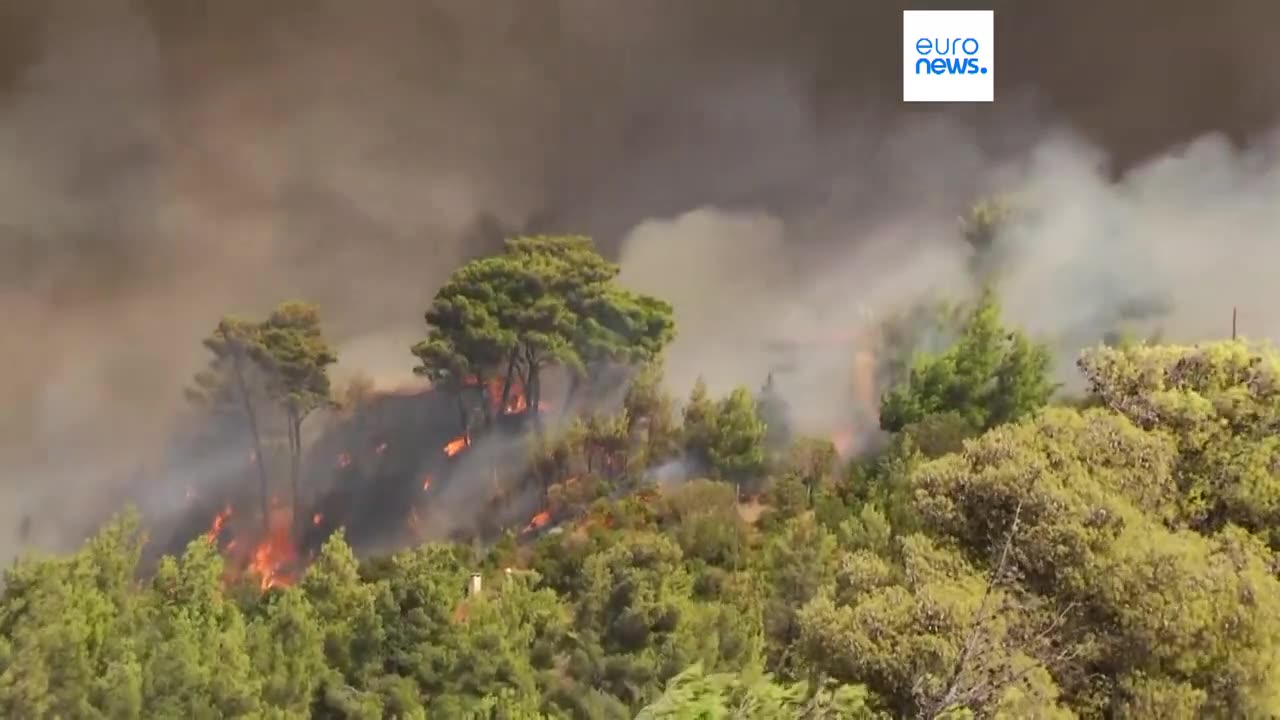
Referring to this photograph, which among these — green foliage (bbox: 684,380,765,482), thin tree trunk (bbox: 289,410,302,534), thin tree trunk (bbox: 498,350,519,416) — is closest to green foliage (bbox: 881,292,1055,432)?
green foliage (bbox: 684,380,765,482)

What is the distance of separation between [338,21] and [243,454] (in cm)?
195

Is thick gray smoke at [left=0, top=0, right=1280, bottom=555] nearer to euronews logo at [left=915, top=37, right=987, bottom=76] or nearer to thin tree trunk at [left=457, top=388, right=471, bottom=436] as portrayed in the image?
euronews logo at [left=915, top=37, right=987, bottom=76]

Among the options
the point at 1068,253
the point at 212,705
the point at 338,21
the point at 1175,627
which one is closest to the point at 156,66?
the point at 338,21

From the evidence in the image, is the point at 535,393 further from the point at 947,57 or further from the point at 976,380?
the point at 947,57

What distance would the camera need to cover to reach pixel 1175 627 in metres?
3.86

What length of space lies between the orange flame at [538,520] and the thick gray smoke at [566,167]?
0.82 metres

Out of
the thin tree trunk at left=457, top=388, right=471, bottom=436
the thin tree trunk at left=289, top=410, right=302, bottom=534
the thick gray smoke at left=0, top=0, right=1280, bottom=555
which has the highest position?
the thick gray smoke at left=0, top=0, right=1280, bottom=555

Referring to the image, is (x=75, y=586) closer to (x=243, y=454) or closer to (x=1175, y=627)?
(x=243, y=454)

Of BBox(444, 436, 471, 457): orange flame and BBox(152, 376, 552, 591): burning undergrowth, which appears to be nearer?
BBox(152, 376, 552, 591): burning undergrowth

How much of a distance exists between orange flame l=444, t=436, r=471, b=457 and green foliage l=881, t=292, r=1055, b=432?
1820 mm

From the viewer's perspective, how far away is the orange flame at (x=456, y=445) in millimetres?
5332

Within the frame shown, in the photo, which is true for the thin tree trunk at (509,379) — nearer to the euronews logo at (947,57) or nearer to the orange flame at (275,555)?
the orange flame at (275,555)

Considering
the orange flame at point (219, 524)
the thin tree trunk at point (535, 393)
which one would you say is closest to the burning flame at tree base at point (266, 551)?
the orange flame at point (219, 524)

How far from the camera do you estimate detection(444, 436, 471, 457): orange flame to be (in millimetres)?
5332
